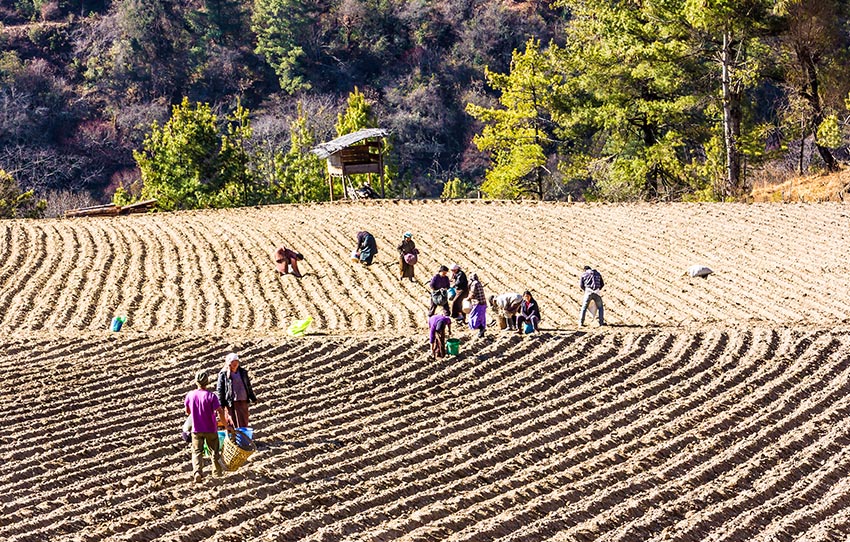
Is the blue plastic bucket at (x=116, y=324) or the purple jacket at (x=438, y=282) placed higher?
the purple jacket at (x=438, y=282)

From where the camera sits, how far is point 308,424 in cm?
1453

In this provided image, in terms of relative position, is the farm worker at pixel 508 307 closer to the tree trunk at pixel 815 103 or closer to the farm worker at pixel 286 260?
the farm worker at pixel 286 260

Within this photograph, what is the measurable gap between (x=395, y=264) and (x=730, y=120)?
1480 centimetres

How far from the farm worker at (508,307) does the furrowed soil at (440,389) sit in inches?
15.5

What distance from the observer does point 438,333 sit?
1720 centimetres

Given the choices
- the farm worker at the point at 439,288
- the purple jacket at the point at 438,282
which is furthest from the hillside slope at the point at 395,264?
the purple jacket at the point at 438,282

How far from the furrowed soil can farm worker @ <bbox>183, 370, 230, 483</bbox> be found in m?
0.31

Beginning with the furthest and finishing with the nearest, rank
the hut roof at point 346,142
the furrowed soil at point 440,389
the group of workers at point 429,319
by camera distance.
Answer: the hut roof at point 346,142
the group of workers at point 429,319
the furrowed soil at point 440,389

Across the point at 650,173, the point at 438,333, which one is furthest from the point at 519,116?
the point at 438,333

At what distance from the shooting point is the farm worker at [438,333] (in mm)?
17078

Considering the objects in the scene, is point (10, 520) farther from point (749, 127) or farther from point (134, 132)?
point (134, 132)

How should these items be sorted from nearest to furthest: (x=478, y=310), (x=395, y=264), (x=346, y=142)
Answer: (x=478, y=310)
(x=395, y=264)
(x=346, y=142)

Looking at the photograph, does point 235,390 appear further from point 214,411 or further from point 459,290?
point 459,290

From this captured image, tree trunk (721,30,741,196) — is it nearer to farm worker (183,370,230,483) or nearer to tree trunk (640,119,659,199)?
tree trunk (640,119,659,199)
